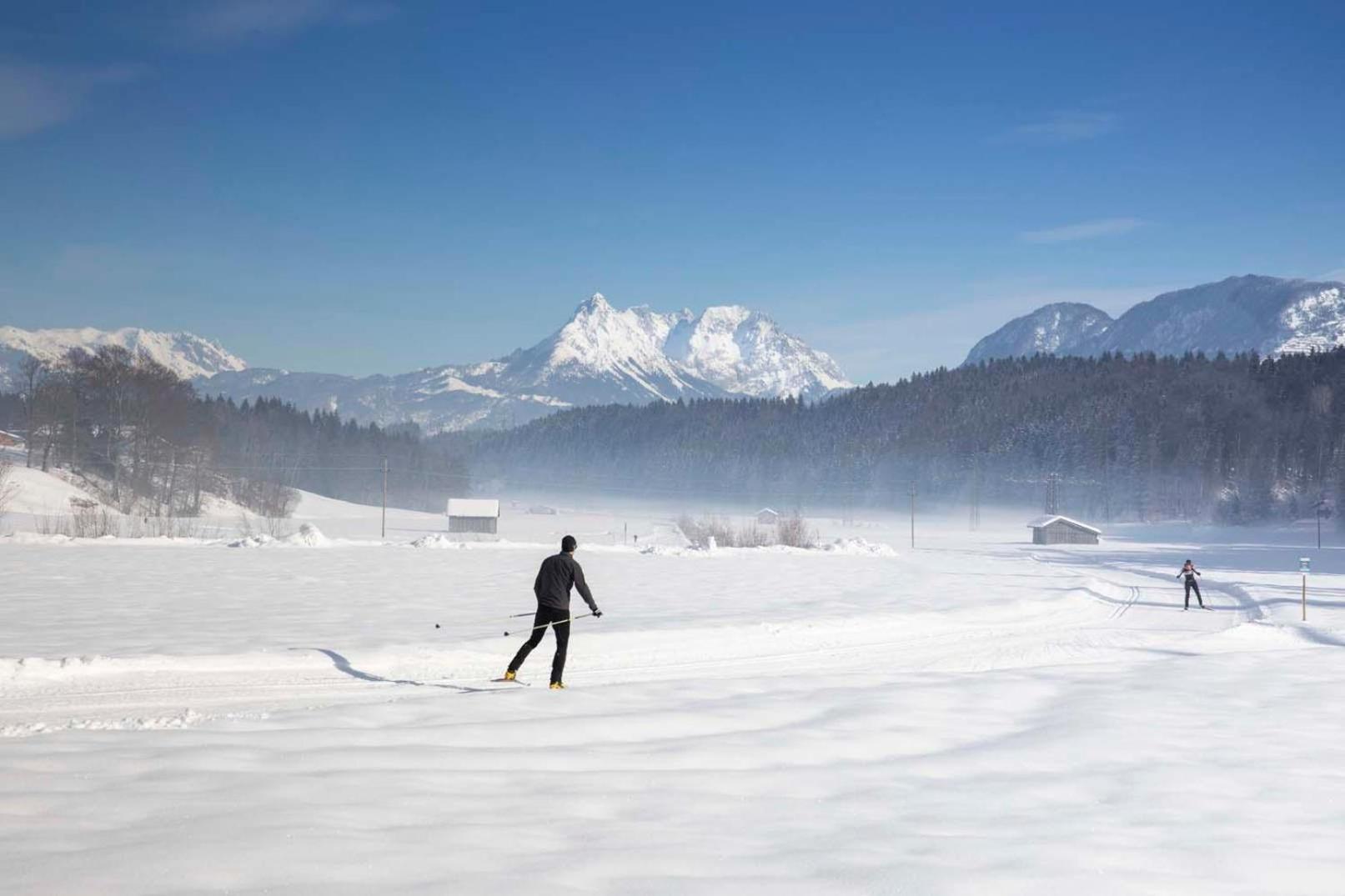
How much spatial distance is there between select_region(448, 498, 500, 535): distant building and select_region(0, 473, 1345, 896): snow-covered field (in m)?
70.9

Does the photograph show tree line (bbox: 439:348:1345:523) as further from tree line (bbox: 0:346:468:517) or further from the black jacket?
the black jacket

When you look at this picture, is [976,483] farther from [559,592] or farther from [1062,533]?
[559,592]

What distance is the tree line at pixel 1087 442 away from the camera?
415 ft

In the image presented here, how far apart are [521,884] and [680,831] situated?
1427 mm

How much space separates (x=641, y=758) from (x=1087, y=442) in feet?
475

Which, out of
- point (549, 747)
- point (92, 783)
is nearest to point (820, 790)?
point (549, 747)

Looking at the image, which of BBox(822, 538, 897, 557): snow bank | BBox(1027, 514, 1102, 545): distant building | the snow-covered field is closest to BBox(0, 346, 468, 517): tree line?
BBox(822, 538, 897, 557): snow bank

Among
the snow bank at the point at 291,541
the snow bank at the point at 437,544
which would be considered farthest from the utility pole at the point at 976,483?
the snow bank at the point at 291,541

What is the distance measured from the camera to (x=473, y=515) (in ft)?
309

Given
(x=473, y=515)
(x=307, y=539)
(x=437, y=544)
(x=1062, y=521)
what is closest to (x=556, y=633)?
(x=307, y=539)

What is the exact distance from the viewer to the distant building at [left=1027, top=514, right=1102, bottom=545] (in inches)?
3701

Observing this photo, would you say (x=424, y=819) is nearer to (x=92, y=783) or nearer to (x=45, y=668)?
(x=92, y=783)

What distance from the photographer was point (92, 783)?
22.8 ft

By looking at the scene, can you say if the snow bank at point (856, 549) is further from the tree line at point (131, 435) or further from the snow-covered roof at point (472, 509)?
the tree line at point (131, 435)
